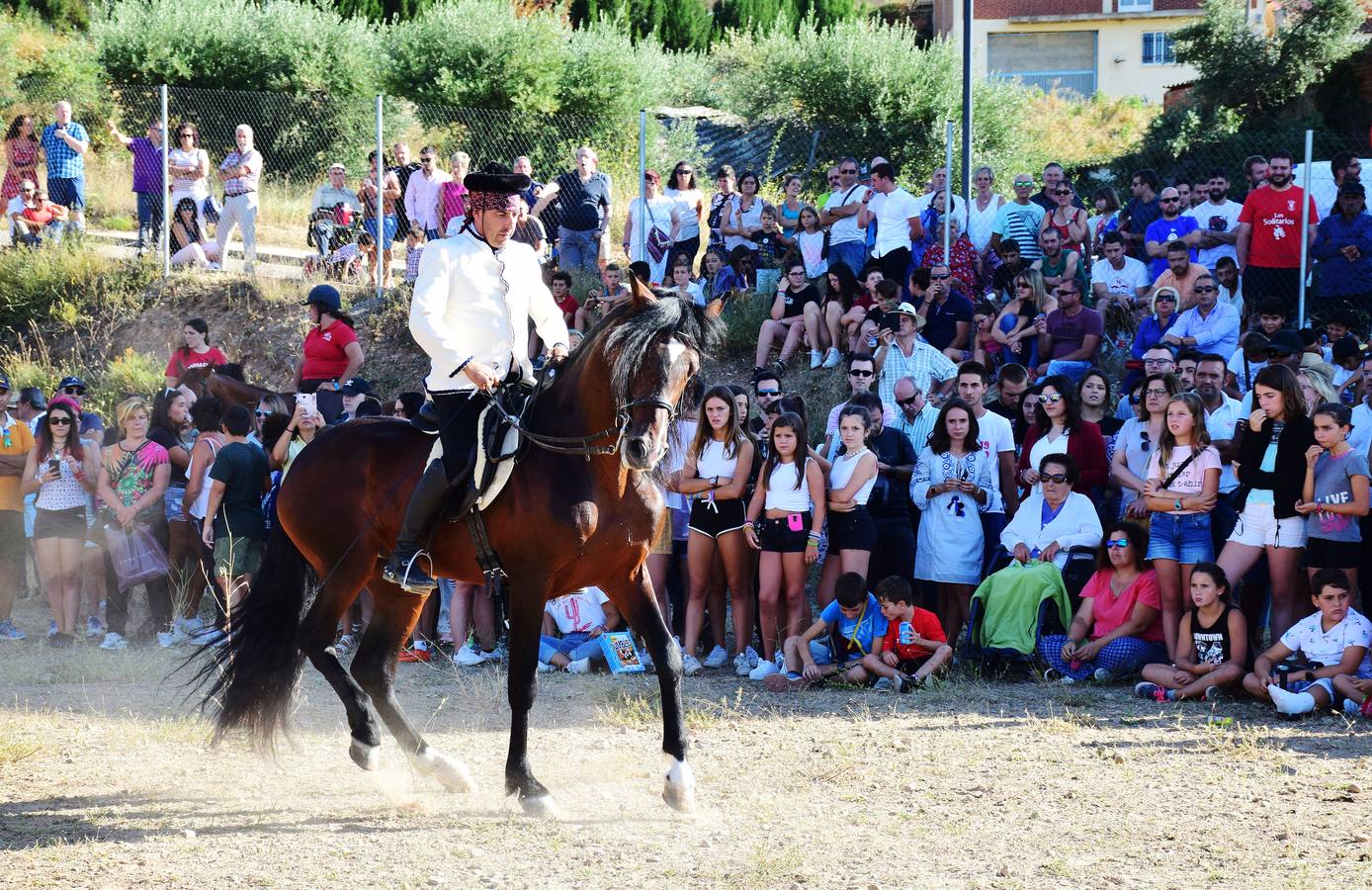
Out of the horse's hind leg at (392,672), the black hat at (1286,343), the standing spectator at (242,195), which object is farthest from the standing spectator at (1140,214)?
the standing spectator at (242,195)

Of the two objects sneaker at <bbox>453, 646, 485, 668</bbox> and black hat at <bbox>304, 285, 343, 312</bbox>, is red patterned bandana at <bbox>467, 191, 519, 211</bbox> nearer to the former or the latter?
sneaker at <bbox>453, 646, 485, 668</bbox>

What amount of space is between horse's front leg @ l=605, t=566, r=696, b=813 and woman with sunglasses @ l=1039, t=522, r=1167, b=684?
357 cm

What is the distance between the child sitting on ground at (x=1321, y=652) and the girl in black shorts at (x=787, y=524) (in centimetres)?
301

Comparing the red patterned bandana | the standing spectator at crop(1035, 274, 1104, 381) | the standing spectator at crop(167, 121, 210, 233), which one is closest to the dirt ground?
the red patterned bandana

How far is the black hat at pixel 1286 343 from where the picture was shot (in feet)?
33.8

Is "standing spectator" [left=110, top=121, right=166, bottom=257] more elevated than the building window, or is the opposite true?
the building window

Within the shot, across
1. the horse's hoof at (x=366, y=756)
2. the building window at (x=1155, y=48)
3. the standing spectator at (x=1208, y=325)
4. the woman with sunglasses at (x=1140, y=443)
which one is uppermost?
the building window at (x=1155, y=48)

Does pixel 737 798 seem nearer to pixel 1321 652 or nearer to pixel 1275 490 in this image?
pixel 1321 652

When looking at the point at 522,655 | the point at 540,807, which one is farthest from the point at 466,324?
the point at 540,807

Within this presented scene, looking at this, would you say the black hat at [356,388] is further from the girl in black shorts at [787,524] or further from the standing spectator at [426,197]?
the standing spectator at [426,197]

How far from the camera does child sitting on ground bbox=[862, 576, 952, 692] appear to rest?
934 cm

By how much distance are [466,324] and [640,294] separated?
1.06m

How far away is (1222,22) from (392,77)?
45.1 feet

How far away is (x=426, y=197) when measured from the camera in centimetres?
1661
